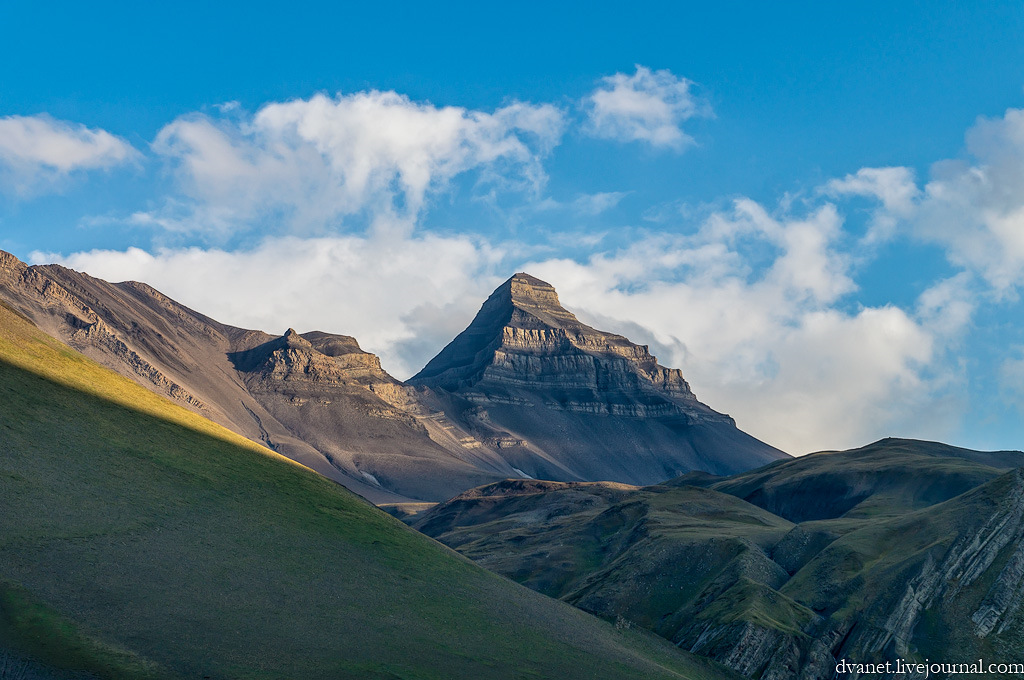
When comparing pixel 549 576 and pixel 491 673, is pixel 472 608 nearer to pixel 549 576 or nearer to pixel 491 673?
pixel 491 673

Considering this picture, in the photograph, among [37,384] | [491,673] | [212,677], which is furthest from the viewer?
[37,384]

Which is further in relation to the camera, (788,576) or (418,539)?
(788,576)

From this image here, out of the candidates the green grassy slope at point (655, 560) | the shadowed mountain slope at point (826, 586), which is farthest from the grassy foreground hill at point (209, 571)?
the green grassy slope at point (655, 560)

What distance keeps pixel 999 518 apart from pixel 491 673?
77968mm

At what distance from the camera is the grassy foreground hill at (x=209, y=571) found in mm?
55250

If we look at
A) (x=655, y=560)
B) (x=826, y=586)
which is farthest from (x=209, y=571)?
(x=655, y=560)

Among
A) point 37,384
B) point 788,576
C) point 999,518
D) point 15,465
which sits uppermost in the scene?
point 999,518

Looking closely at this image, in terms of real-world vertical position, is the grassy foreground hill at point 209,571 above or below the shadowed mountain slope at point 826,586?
below

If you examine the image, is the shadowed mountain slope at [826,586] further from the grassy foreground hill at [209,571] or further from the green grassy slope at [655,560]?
the grassy foreground hill at [209,571]

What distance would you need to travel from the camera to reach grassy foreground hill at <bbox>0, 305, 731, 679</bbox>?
55.2 m

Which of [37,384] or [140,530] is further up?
[37,384]

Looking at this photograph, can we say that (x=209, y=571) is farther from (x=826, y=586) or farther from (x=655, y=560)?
(x=655, y=560)

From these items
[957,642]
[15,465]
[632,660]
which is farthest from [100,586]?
[957,642]

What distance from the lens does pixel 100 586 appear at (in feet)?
197
